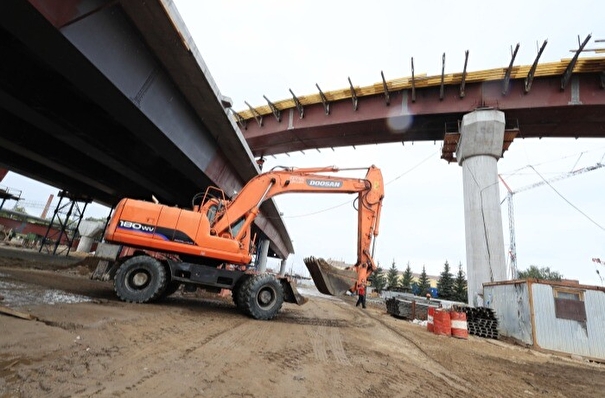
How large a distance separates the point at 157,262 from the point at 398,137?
642 inches

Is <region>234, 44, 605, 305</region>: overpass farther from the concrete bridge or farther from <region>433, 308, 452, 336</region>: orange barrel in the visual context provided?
<region>433, 308, 452, 336</region>: orange barrel

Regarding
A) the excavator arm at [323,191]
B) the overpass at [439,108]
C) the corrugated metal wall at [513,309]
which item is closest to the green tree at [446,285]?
the overpass at [439,108]

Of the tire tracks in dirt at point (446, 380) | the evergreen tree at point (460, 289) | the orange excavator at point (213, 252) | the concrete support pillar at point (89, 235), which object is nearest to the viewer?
the tire tracks in dirt at point (446, 380)

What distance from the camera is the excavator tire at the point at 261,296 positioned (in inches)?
304

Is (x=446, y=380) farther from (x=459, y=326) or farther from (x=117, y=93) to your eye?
(x=117, y=93)

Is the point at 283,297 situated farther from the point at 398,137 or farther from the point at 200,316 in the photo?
the point at 398,137

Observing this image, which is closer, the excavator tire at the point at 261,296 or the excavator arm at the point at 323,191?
the excavator tire at the point at 261,296

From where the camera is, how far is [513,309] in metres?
11.0

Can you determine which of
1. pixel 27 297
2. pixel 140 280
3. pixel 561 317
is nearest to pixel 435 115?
pixel 561 317

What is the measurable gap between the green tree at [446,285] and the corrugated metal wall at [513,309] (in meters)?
41.9

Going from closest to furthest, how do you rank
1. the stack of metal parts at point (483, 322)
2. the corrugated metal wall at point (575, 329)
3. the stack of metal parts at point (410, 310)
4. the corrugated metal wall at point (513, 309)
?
the corrugated metal wall at point (575, 329) < the corrugated metal wall at point (513, 309) < the stack of metal parts at point (483, 322) < the stack of metal parts at point (410, 310)

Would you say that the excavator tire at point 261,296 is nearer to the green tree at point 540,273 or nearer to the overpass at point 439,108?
the overpass at point 439,108

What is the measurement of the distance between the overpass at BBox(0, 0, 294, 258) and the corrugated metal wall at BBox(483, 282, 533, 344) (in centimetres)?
1106

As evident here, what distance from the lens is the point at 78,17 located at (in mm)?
5121
